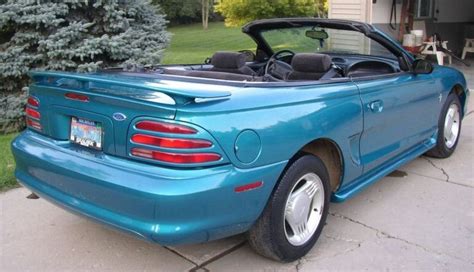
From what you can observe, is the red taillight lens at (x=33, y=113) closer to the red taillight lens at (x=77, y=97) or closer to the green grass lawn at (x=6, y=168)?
the red taillight lens at (x=77, y=97)

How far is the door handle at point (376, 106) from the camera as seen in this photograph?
11.9 ft

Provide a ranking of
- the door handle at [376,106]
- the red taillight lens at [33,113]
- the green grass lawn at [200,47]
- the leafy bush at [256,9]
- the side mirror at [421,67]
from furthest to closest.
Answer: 1. the leafy bush at [256,9]
2. the green grass lawn at [200,47]
3. the side mirror at [421,67]
4. the door handle at [376,106]
5. the red taillight lens at [33,113]

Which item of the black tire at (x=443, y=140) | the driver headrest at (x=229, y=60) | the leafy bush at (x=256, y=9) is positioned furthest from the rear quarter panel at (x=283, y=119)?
the leafy bush at (x=256, y=9)

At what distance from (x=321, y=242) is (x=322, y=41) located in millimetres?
2149

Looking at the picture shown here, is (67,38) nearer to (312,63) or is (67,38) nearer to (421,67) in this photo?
(312,63)

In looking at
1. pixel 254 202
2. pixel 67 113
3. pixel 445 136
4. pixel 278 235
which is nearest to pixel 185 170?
pixel 254 202

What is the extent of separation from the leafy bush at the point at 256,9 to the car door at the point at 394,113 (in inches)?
551

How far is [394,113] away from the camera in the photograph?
12.9 feet

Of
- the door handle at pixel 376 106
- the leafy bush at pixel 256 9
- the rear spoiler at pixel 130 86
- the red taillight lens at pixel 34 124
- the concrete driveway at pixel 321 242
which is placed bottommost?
the concrete driveway at pixel 321 242

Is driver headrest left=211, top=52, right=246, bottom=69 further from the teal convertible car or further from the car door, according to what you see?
the car door

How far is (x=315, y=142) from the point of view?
10.6 ft

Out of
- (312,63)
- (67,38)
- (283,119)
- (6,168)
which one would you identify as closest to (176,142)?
(283,119)

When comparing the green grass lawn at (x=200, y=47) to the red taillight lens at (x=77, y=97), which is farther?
the green grass lawn at (x=200, y=47)

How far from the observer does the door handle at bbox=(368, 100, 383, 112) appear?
3.63 meters
